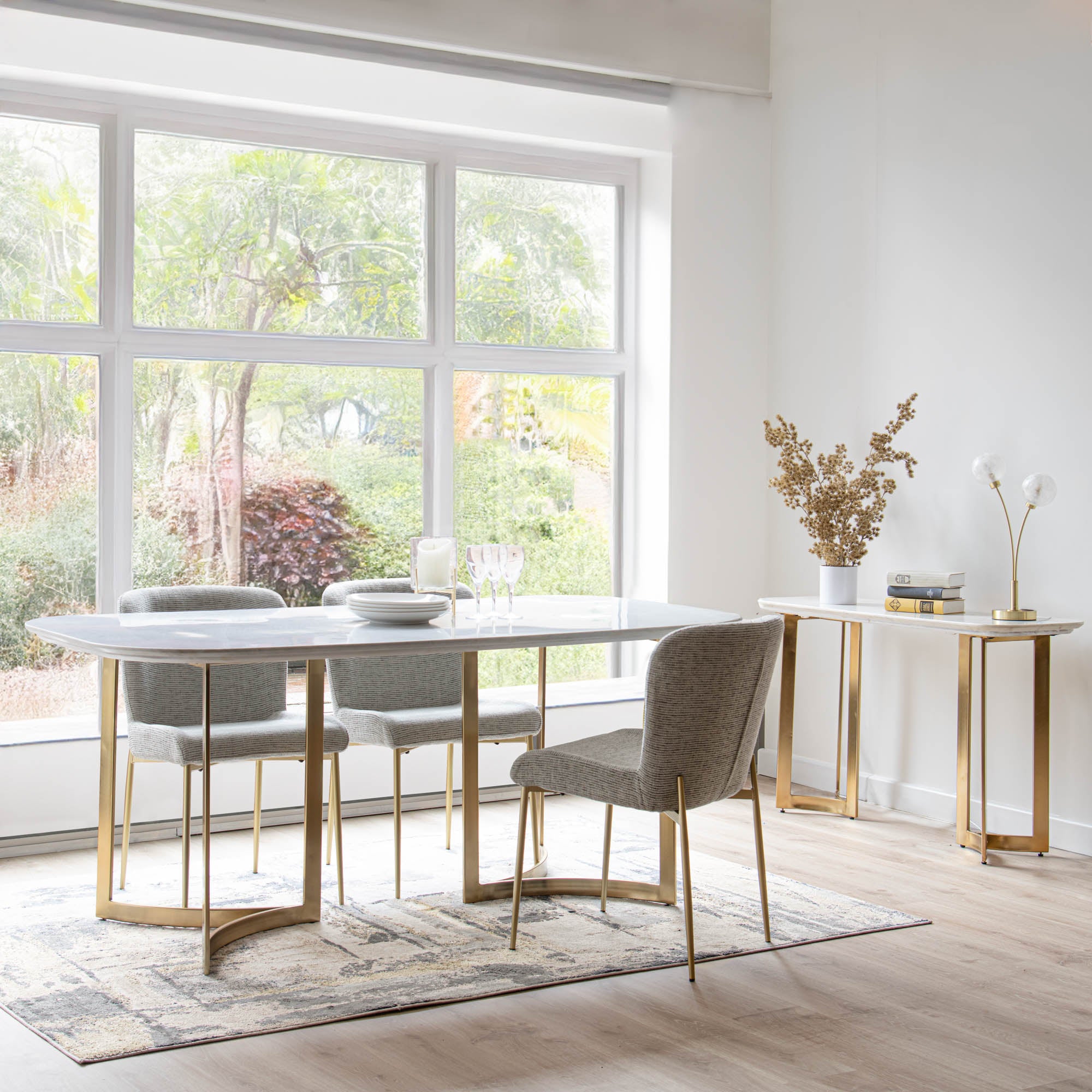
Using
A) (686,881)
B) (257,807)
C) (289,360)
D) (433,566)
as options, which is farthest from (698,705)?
(289,360)

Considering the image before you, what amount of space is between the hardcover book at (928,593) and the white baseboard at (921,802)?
2.49ft

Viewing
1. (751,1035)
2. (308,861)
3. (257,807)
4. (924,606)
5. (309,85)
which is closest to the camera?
(751,1035)

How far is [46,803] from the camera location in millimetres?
4391

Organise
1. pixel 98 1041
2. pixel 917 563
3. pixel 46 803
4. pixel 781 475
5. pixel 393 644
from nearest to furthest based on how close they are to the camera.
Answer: pixel 98 1041
pixel 393 644
pixel 46 803
pixel 917 563
pixel 781 475

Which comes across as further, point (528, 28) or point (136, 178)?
point (528, 28)

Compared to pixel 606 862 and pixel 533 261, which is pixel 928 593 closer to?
pixel 606 862

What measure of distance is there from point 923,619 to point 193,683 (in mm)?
2254

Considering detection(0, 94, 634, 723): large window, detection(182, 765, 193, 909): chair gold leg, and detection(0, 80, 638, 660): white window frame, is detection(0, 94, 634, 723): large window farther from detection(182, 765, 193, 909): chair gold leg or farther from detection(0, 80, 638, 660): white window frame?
detection(182, 765, 193, 909): chair gold leg

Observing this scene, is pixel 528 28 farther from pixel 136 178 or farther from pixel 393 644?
pixel 393 644

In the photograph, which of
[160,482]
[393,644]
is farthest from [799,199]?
[393,644]

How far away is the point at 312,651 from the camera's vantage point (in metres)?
3.09

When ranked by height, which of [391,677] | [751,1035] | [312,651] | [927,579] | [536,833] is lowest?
[751,1035]

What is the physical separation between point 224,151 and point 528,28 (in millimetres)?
1184

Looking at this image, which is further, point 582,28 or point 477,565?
point 582,28
